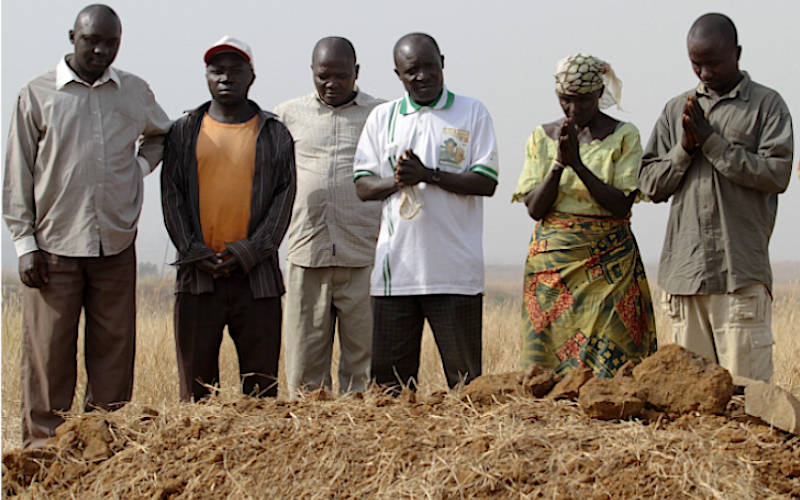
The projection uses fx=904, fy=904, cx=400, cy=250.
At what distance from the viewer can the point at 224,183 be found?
5.00 meters

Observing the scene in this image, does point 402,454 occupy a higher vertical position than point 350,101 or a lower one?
lower

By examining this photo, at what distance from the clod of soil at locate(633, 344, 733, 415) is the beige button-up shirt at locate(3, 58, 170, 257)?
286cm

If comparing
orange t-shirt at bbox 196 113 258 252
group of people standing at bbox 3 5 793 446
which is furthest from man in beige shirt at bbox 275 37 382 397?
orange t-shirt at bbox 196 113 258 252

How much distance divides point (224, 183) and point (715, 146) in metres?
2.58

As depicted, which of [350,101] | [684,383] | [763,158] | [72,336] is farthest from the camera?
[350,101]

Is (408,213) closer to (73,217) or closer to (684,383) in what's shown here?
(684,383)

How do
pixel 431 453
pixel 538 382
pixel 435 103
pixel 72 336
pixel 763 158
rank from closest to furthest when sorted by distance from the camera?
pixel 431 453 < pixel 538 382 < pixel 763 158 < pixel 435 103 < pixel 72 336

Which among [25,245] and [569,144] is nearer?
[569,144]

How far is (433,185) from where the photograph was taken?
458 centimetres

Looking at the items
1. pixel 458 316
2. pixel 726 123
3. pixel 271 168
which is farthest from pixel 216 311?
pixel 726 123

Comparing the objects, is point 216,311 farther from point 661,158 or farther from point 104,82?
point 661,158

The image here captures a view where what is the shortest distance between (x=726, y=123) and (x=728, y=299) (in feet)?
2.89

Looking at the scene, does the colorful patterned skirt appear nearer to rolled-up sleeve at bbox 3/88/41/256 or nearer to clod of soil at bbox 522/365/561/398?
clod of soil at bbox 522/365/561/398

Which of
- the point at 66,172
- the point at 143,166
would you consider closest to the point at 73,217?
the point at 66,172
